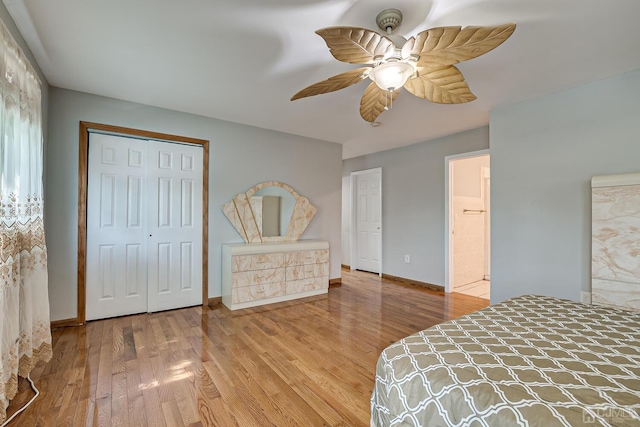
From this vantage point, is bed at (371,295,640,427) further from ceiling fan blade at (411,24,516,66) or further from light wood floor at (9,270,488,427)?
ceiling fan blade at (411,24,516,66)

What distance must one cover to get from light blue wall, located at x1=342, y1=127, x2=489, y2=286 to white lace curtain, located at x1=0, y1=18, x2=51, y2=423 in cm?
447

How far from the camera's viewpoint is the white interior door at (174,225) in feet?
10.8

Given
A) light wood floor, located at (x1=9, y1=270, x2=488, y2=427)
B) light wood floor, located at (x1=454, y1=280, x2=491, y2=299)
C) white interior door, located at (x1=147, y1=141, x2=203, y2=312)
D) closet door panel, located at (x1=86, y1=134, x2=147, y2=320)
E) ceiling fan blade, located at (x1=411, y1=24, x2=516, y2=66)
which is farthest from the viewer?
light wood floor, located at (x1=454, y1=280, x2=491, y2=299)

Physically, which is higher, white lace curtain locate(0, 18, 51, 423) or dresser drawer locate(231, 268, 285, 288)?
white lace curtain locate(0, 18, 51, 423)

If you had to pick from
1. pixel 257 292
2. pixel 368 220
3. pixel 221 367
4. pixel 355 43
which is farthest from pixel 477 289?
pixel 355 43

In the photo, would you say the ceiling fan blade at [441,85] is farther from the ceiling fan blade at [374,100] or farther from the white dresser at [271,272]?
the white dresser at [271,272]

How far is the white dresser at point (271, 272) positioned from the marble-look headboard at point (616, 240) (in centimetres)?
290

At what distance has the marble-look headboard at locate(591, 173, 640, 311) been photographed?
2270mm

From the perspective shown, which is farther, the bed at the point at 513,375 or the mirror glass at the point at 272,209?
the mirror glass at the point at 272,209

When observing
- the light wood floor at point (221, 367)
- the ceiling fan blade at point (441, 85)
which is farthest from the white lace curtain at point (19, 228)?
the ceiling fan blade at point (441, 85)

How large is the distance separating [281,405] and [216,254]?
2345mm

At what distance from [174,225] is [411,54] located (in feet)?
10.2

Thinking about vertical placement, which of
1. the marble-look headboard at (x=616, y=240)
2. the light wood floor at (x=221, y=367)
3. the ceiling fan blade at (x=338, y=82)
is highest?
the ceiling fan blade at (x=338, y=82)

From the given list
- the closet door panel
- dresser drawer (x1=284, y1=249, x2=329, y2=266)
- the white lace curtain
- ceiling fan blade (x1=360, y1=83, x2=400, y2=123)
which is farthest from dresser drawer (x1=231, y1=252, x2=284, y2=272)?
ceiling fan blade (x1=360, y1=83, x2=400, y2=123)
